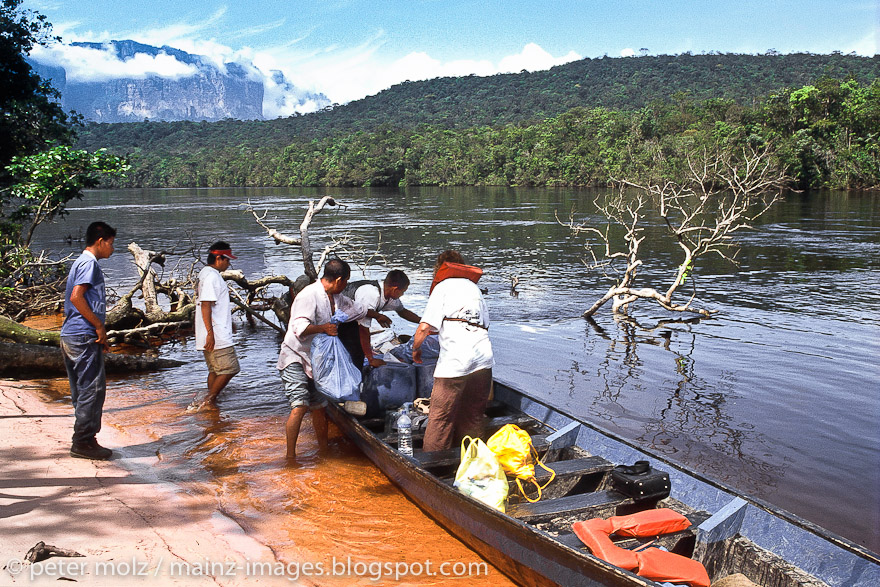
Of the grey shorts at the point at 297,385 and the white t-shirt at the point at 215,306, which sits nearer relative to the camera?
the grey shorts at the point at 297,385

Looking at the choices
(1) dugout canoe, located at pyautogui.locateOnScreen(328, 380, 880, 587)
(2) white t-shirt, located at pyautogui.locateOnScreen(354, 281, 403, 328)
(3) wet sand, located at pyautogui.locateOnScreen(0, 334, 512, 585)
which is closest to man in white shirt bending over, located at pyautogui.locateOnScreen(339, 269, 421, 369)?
(2) white t-shirt, located at pyautogui.locateOnScreen(354, 281, 403, 328)

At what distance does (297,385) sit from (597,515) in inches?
132

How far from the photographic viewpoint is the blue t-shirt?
631cm

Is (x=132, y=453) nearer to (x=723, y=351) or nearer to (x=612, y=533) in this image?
(x=612, y=533)

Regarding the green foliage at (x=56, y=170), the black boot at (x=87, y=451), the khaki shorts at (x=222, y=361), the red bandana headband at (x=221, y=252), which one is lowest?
the black boot at (x=87, y=451)

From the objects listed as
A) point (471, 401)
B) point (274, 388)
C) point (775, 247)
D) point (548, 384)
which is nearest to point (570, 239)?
point (775, 247)

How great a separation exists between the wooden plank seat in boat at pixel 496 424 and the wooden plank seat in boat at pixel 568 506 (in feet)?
5.41

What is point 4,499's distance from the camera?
18.5ft

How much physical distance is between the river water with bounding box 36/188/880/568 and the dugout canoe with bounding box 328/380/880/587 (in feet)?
1.90

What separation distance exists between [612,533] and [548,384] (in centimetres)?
727

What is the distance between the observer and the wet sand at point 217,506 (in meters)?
5.25

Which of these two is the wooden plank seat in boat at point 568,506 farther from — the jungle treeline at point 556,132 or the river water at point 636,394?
the jungle treeline at point 556,132

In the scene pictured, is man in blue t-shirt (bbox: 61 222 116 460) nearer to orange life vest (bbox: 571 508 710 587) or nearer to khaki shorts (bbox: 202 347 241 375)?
khaki shorts (bbox: 202 347 241 375)

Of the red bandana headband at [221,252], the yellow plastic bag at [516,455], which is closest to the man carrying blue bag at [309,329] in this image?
the red bandana headband at [221,252]
